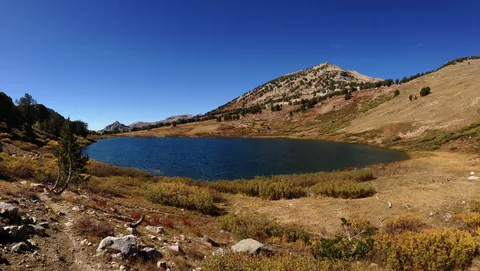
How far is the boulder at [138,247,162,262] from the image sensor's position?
384 inches

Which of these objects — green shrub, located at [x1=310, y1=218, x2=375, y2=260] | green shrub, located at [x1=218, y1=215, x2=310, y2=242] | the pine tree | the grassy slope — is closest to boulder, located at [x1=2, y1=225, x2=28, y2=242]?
the grassy slope

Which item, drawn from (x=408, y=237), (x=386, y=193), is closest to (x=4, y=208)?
(x=408, y=237)

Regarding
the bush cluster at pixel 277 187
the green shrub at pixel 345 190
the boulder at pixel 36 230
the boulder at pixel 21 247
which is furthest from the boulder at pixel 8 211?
the green shrub at pixel 345 190

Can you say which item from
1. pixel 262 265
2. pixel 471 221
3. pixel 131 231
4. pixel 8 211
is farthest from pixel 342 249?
pixel 8 211

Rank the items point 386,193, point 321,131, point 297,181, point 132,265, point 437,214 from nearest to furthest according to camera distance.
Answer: point 132,265 → point 437,214 → point 386,193 → point 297,181 → point 321,131

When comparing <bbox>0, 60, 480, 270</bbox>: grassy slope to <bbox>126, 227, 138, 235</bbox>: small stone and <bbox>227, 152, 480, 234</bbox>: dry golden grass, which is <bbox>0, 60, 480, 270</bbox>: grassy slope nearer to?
<bbox>227, 152, 480, 234</bbox>: dry golden grass

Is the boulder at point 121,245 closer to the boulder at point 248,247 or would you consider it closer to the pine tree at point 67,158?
the boulder at point 248,247

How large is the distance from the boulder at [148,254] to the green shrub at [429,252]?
9585mm

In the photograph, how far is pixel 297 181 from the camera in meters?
32.0

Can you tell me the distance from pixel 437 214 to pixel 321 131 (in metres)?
113

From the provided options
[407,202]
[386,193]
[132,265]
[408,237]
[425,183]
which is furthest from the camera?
[425,183]

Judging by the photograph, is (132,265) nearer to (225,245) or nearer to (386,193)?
(225,245)

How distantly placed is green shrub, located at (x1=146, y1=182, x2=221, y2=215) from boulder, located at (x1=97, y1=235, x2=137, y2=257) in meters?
12.0

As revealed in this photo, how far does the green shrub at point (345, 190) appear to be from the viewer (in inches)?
955
